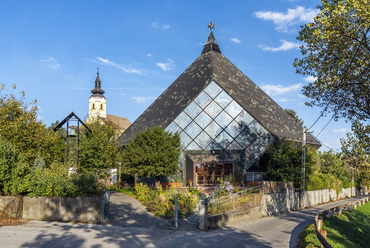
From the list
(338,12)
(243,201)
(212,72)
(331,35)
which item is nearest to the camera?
(338,12)

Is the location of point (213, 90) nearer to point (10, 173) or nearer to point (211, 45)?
point (211, 45)

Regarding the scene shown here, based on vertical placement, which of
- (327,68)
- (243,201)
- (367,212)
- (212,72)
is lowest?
(367,212)

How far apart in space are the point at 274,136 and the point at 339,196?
15806 mm

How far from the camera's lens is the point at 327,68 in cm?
1627

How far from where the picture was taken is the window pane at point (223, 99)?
33.2m

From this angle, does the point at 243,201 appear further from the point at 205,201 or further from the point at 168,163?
the point at 168,163

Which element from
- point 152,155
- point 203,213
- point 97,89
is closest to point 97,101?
point 97,89

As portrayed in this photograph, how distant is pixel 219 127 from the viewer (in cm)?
3266

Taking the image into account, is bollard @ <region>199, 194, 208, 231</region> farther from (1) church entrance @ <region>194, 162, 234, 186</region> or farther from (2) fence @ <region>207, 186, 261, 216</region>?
(1) church entrance @ <region>194, 162, 234, 186</region>

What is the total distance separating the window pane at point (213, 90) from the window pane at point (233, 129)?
3619mm

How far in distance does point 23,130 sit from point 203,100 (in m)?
17.6

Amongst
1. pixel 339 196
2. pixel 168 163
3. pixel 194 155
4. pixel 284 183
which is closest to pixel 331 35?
pixel 284 183

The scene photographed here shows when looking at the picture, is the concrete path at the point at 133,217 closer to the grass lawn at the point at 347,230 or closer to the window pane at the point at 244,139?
the grass lawn at the point at 347,230

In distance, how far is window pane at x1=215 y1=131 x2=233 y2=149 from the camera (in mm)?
32281
